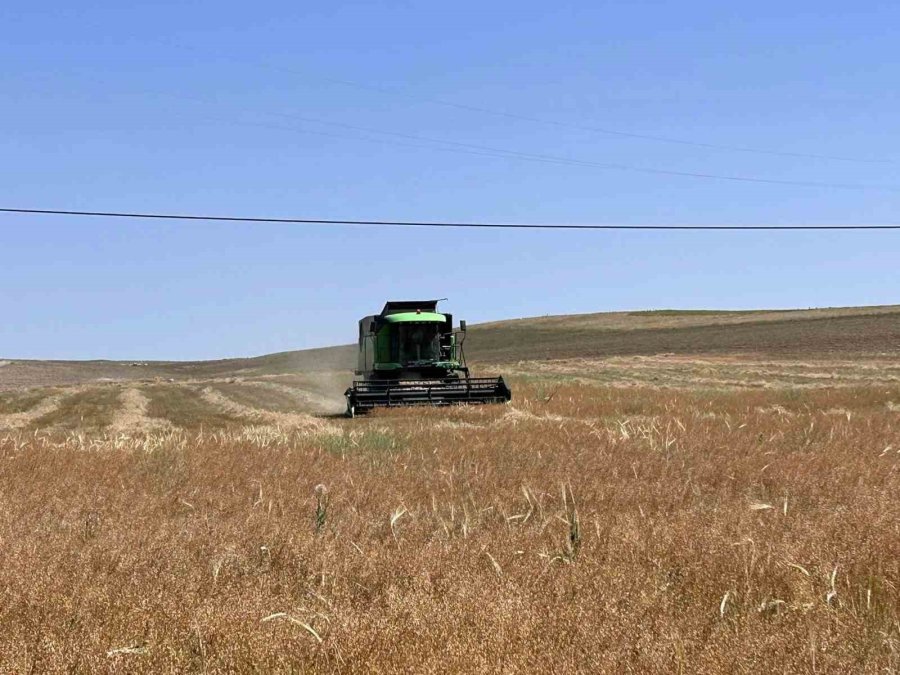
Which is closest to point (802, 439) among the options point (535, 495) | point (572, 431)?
point (572, 431)

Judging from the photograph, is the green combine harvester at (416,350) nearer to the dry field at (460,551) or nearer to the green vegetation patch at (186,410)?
the green vegetation patch at (186,410)

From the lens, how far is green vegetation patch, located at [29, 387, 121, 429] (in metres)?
22.3

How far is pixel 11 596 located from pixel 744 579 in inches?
139

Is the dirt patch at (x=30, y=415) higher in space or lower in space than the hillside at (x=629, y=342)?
lower

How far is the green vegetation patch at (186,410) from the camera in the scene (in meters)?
22.4

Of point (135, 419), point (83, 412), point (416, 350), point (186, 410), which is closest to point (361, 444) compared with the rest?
point (135, 419)

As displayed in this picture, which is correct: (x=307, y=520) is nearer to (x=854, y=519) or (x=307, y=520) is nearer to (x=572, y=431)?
(x=854, y=519)

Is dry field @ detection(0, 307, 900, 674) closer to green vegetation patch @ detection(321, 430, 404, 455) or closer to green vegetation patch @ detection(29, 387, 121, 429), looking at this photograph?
green vegetation patch @ detection(321, 430, 404, 455)

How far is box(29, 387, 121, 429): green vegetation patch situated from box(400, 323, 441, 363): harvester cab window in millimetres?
7581

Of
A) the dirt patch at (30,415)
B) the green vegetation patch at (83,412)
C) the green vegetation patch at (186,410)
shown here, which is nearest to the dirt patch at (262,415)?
the green vegetation patch at (186,410)

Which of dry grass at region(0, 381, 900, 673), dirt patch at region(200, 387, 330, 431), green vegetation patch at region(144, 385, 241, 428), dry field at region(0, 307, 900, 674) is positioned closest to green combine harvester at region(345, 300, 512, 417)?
dirt patch at region(200, 387, 330, 431)

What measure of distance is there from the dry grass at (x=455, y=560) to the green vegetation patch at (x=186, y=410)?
1013 centimetres

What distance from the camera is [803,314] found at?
261ft

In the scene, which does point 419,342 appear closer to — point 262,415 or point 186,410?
point 262,415
